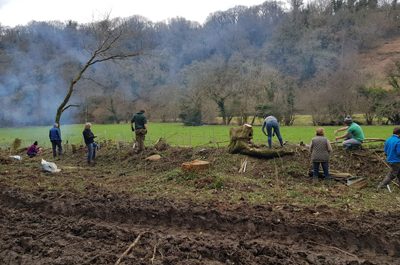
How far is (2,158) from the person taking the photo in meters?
16.4

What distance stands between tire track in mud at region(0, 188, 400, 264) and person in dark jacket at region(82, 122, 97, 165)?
6463 millimetres

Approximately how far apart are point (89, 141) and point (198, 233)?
366 inches

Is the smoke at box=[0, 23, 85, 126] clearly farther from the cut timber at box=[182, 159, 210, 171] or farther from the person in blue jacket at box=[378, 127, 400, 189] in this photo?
the person in blue jacket at box=[378, 127, 400, 189]

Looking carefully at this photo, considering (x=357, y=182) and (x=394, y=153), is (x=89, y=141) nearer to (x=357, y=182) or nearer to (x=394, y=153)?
(x=357, y=182)

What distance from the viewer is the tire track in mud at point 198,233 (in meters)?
6.20

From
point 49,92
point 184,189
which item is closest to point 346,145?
point 184,189

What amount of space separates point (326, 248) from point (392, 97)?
32.8 meters

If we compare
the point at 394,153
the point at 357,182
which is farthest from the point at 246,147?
the point at 394,153

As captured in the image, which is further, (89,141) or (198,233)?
(89,141)

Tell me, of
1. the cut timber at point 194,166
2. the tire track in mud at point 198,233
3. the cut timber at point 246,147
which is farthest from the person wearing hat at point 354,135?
the tire track in mud at point 198,233

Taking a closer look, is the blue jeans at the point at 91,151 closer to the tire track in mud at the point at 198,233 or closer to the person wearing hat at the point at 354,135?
the tire track in mud at the point at 198,233

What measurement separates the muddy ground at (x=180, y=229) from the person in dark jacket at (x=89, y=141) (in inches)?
185

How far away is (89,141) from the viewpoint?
50.9ft

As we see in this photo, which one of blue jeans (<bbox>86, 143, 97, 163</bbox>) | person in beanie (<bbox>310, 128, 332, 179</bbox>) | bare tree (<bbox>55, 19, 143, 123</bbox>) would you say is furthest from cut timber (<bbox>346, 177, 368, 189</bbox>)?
bare tree (<bbox>55, 19, 143, 123</bbox>)
